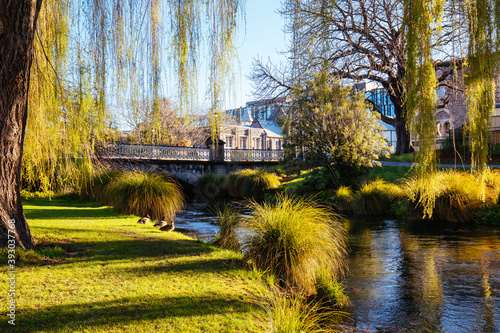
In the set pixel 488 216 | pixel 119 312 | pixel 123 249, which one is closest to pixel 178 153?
pixel 488 216

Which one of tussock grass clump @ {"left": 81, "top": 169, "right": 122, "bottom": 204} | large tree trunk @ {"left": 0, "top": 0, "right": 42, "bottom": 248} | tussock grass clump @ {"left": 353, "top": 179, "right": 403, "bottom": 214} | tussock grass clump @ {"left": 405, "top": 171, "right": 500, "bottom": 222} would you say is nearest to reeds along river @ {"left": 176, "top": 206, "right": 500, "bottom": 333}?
tussock grass clump @ {"left": 405, "top": 171, "right": 500, "bottom": 222}

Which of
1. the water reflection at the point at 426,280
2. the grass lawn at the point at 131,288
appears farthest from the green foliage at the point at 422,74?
the grass lawn at the point at 131,288

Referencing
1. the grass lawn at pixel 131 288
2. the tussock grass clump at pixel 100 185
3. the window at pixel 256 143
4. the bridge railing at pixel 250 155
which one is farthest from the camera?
the window at pixel 256 143

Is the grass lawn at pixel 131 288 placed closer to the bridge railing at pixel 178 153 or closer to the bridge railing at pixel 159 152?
the bridge railing at pixel 178 153

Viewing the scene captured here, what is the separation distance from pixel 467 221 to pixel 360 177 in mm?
6210

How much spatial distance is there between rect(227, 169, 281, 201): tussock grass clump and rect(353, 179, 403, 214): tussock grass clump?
7.52 metres

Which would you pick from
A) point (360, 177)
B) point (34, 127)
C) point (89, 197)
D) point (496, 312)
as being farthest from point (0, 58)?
point (360, 177)

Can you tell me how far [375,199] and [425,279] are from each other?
885 centimetres

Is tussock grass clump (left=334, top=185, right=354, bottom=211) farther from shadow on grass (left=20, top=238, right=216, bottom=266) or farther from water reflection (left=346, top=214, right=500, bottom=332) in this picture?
shadow on grass (left=20, top=238, right=216, bottom=266)

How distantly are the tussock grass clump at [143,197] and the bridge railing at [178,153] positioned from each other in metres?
6.47

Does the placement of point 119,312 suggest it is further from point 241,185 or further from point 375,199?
point 241,185

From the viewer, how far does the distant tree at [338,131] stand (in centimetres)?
1692

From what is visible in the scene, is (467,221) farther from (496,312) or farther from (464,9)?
(464,9)

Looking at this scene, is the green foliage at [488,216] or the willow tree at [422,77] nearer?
the willow tree at [422,77]
